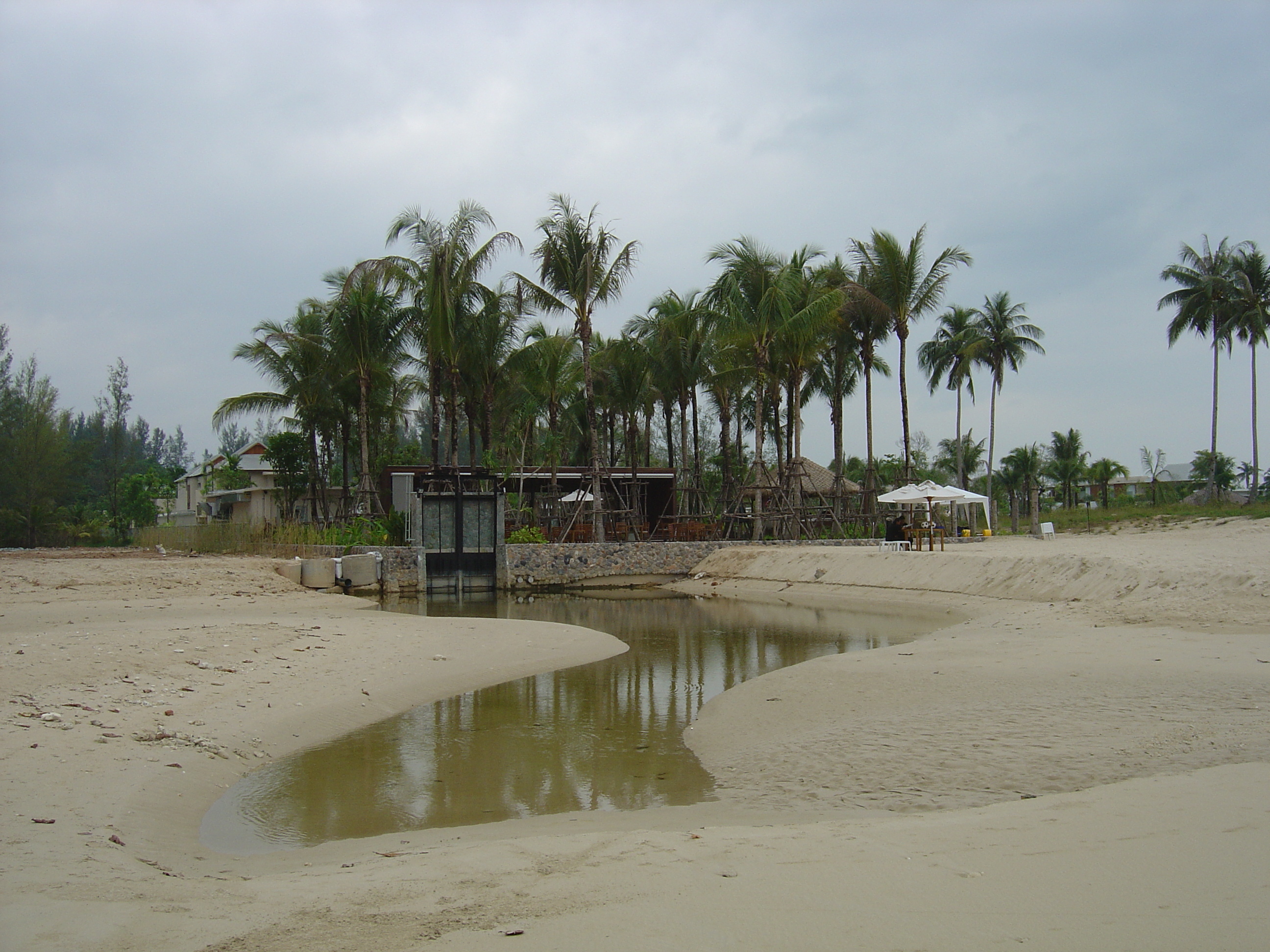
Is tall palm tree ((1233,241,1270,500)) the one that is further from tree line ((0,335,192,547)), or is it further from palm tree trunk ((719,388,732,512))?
tree line ((0,335,192,547))

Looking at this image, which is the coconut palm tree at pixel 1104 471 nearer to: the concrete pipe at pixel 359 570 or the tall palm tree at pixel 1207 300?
the tall palm tree at pixel 1207 300

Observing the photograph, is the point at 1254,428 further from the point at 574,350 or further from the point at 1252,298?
the point at 574,350

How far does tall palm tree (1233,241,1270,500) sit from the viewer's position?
36.2 m

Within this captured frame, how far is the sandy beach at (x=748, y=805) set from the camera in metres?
3.34

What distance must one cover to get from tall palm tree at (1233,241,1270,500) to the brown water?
32.3 metres

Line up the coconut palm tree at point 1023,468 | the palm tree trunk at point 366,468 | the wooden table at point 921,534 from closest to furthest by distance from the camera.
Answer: the wooden table at point 921,534 < the palm tree trunk at point 366,468 < the coconut palm tree at point 1023,468

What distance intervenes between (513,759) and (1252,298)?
4174cm

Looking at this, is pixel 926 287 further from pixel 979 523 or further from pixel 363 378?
pixel 363 378

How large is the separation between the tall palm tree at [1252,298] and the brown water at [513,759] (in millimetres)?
32337

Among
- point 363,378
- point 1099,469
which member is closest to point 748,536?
point 363,378

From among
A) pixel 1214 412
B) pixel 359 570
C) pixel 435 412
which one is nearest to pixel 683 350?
pixel 435 412

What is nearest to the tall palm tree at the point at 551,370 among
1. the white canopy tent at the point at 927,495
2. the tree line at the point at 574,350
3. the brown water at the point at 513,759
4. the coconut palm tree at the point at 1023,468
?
the tree line at the point at 574,350

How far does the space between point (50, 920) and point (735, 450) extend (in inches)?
1980

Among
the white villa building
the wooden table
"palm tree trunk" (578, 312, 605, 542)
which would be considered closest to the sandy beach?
the wooden table
